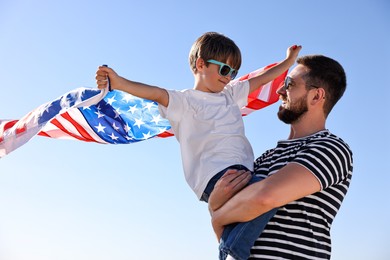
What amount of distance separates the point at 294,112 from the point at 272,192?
1178 millimetres

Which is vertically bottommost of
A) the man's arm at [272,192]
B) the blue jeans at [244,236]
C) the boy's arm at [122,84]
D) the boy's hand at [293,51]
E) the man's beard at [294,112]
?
the blue jeans at [244,236]

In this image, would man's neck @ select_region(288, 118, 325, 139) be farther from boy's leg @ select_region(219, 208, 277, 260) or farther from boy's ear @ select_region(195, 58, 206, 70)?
boy's ear @ select_region(195, 58, 206, 70)

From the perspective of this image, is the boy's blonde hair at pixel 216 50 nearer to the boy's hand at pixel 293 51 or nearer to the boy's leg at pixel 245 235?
the boy's hand at pixel 293 51

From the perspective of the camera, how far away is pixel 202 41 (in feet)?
17.4

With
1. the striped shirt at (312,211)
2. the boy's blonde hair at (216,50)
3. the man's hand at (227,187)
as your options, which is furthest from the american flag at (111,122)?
the striped shirt at (312,211)

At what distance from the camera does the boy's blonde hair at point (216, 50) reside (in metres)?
5.13

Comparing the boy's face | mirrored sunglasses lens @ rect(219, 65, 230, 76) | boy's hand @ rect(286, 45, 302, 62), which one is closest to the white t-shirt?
the boy's face

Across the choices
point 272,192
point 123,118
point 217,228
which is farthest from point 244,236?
point 123,118

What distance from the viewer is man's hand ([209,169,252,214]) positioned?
383 centimetres

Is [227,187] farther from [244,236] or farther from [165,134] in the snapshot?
[165,134]

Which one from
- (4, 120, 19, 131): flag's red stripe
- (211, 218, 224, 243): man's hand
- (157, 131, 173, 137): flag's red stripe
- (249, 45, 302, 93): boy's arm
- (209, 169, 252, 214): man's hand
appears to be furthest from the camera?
(157, 131, 173, 137): flag's red stripe

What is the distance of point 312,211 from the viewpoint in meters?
3.81

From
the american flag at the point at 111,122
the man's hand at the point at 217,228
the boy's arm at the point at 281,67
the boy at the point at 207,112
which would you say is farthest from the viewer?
the american flag at the point at 111,122

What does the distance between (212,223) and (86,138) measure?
11.0ft
